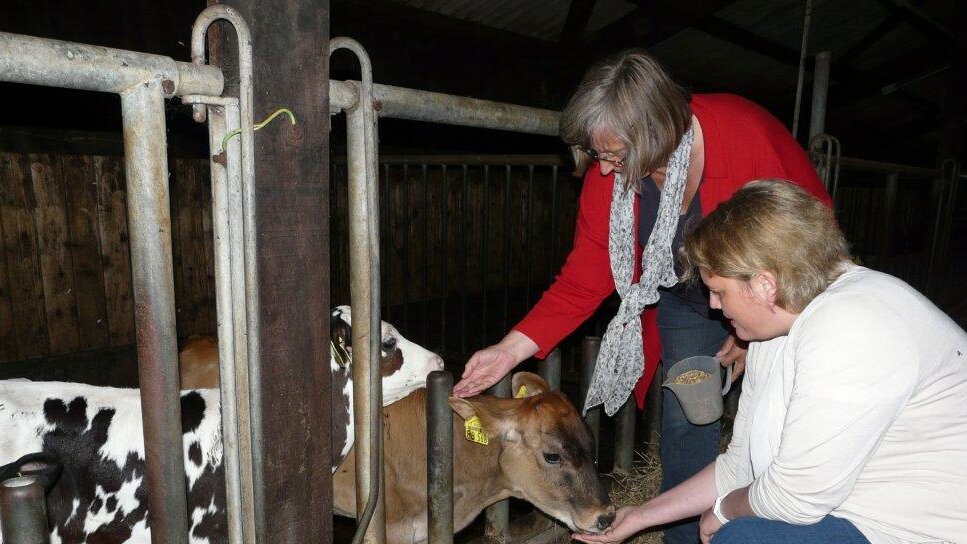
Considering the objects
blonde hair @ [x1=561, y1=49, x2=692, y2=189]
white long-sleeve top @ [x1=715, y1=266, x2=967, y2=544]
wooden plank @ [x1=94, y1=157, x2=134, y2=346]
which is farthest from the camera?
wooden plank @ [x1=94, y1=157, x2=134, y2=346]

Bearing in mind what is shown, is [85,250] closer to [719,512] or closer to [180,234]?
[180,234]

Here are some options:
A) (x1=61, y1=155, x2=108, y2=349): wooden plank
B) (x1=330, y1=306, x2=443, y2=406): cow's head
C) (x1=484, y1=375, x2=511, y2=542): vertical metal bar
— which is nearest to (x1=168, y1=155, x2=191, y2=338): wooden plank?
(x1=61, y1=155, x2=108, y2=349): wooden plank

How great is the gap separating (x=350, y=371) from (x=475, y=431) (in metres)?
0.55

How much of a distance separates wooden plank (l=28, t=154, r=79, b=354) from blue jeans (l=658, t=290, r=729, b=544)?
488cm

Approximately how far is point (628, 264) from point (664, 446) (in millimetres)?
835

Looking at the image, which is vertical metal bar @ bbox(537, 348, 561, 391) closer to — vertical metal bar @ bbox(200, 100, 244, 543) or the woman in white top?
the woman in white top

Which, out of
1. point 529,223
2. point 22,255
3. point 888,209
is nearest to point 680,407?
point 529,223

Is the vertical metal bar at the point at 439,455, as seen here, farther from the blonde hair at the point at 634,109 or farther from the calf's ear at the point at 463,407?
the blonde hair at the point at 634,109

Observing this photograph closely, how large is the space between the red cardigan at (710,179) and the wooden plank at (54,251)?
15.0 ft

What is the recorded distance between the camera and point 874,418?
1.45 meters

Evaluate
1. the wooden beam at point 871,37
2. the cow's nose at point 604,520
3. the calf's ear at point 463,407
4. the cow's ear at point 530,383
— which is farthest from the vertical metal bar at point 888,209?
the wooden beam at point 871,37

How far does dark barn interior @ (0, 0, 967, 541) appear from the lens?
522cm

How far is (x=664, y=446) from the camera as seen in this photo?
8.93 feet

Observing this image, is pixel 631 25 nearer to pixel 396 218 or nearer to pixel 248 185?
pixel 396 218
